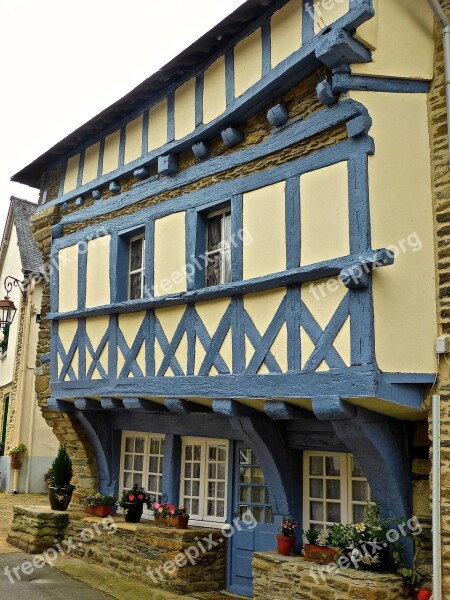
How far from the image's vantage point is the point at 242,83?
7168 mm

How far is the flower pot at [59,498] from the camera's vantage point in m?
9.85

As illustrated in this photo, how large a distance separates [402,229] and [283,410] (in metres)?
2.04

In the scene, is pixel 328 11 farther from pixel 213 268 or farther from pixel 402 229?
pixel 213 268

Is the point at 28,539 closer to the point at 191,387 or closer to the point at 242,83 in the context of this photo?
the point at 191,387

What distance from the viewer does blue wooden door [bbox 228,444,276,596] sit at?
303 inches

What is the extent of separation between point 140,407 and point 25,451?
28.6ft

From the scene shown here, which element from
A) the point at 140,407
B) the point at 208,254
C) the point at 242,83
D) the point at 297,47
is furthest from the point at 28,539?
the point at 297,47

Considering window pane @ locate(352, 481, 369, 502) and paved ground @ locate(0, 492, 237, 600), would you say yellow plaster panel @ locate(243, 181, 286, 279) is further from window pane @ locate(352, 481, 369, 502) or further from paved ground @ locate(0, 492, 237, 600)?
paved ground @ locate(0, 492, 237, 600)

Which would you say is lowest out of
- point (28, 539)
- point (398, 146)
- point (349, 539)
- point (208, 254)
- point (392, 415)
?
point (28, 539)

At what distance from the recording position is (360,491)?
6836mm

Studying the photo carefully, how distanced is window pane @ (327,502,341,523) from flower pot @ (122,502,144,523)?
9.56ft

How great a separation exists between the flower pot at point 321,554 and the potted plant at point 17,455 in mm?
10487

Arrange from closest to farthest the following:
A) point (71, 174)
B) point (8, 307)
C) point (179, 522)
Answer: point (179, 522), point (71, 174), point (8, 307)

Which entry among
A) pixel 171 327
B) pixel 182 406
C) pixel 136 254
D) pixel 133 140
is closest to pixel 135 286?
pixel 136 254
